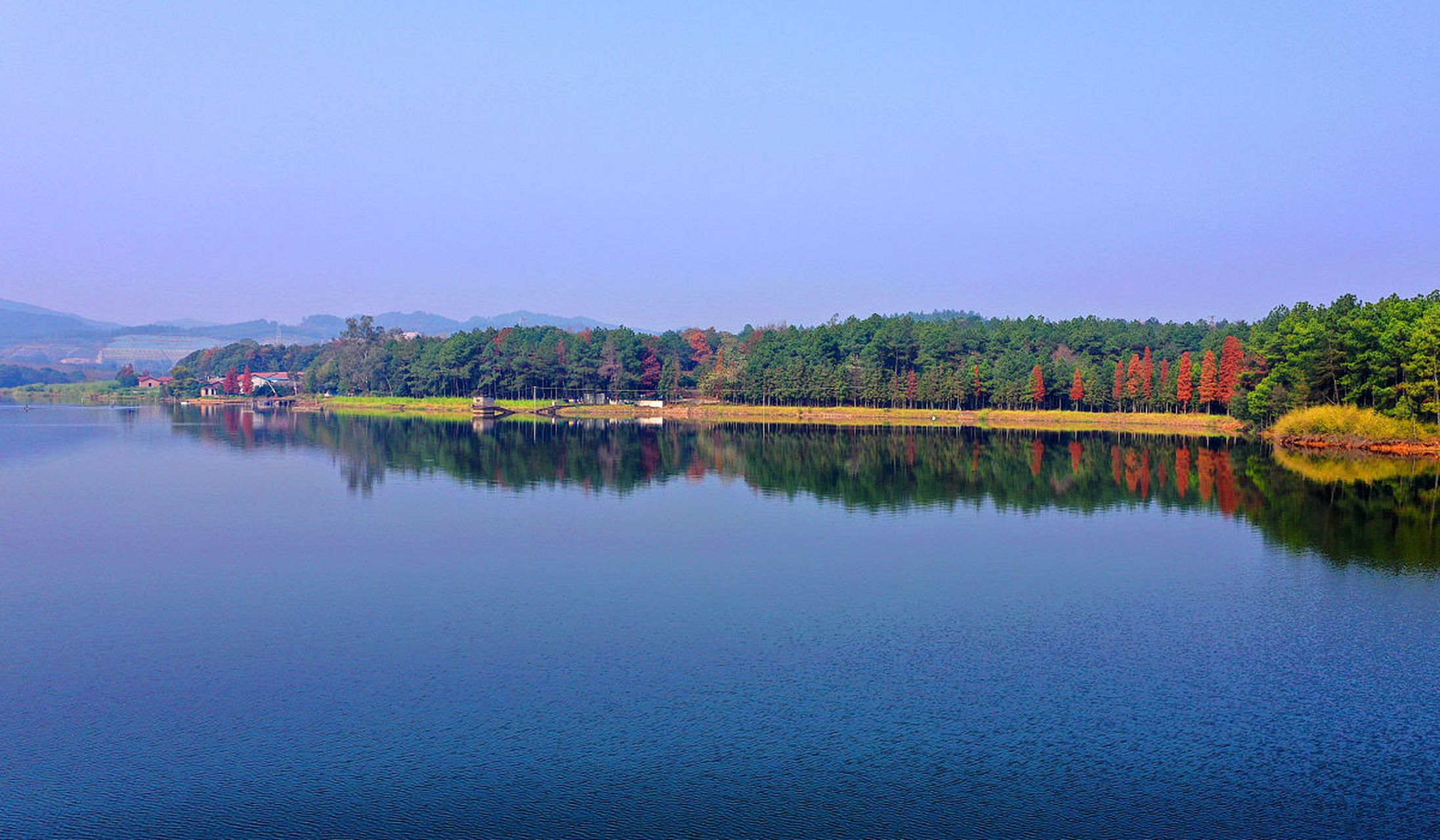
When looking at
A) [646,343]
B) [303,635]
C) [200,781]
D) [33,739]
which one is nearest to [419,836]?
[200,781]

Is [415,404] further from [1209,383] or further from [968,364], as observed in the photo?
[1209,383]

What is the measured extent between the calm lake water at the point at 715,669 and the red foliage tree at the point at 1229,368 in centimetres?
4980

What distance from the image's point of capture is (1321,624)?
59.5 feet

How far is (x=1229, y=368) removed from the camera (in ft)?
265

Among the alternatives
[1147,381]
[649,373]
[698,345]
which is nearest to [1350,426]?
[1147,381]

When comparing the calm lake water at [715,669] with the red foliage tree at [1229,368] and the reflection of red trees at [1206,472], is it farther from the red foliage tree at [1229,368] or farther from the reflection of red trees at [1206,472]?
the red foliage tree at [1229,368]

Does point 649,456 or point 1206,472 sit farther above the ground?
point 1206,472

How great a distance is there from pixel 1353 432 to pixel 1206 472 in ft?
57.6

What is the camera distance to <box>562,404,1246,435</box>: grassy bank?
79.9m

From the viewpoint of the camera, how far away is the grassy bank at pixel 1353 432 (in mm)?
53156

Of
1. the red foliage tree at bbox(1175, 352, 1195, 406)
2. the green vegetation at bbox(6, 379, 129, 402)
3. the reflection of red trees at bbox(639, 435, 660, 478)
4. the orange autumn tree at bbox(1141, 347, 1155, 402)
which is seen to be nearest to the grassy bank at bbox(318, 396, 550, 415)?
the green vegetation at bbox(6, 379, 129, 402)

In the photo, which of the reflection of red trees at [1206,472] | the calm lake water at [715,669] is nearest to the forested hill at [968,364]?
the reflection of red trees at [1206,472]

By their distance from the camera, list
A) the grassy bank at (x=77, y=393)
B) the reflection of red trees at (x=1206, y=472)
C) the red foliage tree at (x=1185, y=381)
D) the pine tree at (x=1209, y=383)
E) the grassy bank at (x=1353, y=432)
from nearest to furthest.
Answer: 1. the reflection of red trees at (x=1206, y=472)
2. the grassy bank at (x=1353, y=432)
3. the pine tree at (x=1209, y=383)
4. the red foliage tree at (x=1185, y=381)
5. the grassy bank at (x=77, y=393)

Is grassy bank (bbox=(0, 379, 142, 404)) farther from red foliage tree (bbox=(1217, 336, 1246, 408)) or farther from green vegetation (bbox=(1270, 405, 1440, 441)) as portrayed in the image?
green vegetation (bbox=(1270, 405, 1440, 441))
